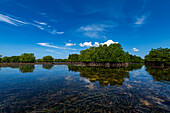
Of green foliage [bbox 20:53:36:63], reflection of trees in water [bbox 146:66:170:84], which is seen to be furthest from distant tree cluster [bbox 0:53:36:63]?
reflection of trees in water [bbox 146:66:170:84]

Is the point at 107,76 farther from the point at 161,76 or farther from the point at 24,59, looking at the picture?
the point at 24,59

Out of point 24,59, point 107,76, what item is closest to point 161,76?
point 107,76

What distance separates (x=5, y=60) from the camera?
144 metres

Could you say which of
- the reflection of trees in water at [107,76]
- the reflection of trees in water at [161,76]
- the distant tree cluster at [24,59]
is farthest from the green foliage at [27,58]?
the reflection of trees in water at [161,76]

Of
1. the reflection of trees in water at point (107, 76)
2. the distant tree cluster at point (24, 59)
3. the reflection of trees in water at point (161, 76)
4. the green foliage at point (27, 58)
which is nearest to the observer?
the reflection of trees in water at point (107, 76)

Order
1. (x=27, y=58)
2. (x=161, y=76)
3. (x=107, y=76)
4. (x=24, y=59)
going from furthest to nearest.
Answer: (x=27, y=58)
(x=24, y=59)
(x=161, y=76)
(x=107, y=76)

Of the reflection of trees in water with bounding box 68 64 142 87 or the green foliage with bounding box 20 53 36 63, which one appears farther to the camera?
the green foliage with bounding box 20 53 36 63

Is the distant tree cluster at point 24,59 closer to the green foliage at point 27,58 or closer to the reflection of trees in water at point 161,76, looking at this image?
the green foliage at point 27,58

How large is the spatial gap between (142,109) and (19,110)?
11.2 m

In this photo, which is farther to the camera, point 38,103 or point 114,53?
point 114,53

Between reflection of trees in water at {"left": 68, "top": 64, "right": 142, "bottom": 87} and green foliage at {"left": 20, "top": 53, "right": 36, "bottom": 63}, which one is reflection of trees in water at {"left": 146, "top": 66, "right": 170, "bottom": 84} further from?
green foliage at {"left": 20, "top": 53, "right": 36, "bottom": 63}

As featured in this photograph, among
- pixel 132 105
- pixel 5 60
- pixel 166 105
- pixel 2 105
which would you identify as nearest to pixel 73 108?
pixel 132 105

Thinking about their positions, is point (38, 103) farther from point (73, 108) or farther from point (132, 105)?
point (132, 105)

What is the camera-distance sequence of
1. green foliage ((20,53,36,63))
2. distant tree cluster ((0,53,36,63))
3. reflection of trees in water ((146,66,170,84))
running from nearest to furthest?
reflection of trees in water ((146,66,170,84)) → green foliage ((20,53,36,63)) → distant tree cluster ((0,53,36,63))
